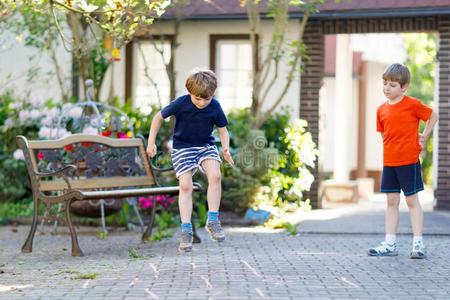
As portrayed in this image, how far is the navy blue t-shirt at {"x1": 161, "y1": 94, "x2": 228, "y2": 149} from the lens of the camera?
30.9ft

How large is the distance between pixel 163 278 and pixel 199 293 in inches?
34.3

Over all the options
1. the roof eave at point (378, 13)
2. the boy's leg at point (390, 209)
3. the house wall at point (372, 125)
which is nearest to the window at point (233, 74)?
the roof eave at point (378, 13)

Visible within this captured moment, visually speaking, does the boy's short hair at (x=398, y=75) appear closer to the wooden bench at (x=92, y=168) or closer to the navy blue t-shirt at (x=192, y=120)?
the navy blue t-shirt at (x=192, y=120)

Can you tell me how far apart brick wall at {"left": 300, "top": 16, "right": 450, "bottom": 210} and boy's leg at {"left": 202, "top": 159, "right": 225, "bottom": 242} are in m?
7.13

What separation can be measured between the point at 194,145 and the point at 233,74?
8.20m

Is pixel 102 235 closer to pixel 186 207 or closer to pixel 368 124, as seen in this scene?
pixel 186 207

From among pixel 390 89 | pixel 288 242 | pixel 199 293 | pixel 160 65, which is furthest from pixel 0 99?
pixel 199 293

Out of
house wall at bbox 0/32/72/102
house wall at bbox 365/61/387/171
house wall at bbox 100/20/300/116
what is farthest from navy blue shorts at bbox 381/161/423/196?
house wall at bbox 365/61/387/171

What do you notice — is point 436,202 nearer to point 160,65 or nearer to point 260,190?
point 260,190

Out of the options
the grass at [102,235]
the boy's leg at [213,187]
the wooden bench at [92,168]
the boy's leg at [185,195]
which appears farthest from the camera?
the grass at [102,235]

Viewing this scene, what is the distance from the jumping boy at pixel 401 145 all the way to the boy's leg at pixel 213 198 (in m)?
1.57

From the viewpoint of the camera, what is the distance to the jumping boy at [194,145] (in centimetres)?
935

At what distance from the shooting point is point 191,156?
9.59 metres

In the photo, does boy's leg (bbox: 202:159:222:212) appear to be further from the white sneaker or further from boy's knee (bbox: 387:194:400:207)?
the white sneaker
